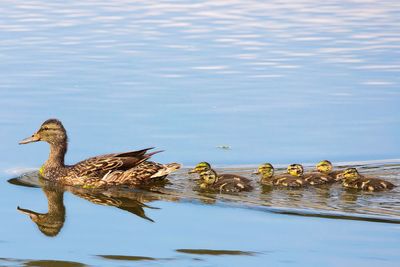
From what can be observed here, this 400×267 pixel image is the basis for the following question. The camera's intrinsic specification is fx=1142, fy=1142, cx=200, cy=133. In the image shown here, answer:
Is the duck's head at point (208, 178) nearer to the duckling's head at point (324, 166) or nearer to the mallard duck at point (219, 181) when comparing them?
the mallard duck at point (219, 181)

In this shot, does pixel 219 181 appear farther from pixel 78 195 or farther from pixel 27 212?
pixel 27 212

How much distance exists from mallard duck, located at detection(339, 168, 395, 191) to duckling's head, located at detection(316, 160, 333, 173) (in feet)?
0.61

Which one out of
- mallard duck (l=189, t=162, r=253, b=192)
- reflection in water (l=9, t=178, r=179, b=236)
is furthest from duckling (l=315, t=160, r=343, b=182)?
reflection in water (l=9, t=178, r=179, b=236)

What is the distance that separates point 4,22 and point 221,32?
146 inches

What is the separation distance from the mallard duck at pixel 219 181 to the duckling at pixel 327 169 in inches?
25.8

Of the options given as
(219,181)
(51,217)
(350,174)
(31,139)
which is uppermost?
(31,139)

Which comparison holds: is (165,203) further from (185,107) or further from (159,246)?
(185,107)

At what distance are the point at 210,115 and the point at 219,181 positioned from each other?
8.45ft

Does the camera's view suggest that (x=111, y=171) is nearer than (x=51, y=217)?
No

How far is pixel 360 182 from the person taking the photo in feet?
31.9

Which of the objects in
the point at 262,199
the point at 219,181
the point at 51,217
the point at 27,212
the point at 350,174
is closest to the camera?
the point at 51,217

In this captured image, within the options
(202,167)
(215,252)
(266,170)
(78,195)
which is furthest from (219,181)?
(215,252)

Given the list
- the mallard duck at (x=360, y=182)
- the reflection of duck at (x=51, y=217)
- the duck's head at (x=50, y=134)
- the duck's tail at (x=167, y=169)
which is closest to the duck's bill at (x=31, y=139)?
the duck's head at (x=50, y=134)

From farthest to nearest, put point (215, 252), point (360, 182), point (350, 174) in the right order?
point (350, 174) → point (360, 182) → point (215, 252)
